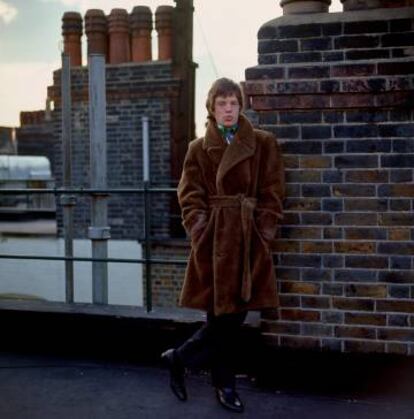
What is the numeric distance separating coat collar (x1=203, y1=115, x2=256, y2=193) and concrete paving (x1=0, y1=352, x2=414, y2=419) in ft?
3.88

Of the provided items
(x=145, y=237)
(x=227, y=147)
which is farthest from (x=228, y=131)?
(x=145, y=237)

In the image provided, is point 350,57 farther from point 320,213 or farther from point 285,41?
point 320,213

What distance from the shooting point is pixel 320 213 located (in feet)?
11.3

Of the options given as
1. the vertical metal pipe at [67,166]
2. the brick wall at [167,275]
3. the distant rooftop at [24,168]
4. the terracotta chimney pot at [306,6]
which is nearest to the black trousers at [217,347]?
the terracotta chimney pot at [306,6]

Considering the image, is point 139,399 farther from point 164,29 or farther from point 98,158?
point 164,29

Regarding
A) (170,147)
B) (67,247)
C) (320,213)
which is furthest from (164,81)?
(320,213)

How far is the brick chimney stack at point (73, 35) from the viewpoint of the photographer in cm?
885

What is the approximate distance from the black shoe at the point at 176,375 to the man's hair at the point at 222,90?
1.31m

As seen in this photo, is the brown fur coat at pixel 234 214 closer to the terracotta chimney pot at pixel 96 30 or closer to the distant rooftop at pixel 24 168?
the terracotta chimney pot at pixel 96 30

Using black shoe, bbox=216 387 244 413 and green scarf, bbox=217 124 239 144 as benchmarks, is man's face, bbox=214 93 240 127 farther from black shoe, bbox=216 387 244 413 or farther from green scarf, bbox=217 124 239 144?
black shoe, bbox=216 387 244 413

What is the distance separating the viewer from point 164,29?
9008 millimetres

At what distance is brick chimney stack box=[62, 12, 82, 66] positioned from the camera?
8852 mm

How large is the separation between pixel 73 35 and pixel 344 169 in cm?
651

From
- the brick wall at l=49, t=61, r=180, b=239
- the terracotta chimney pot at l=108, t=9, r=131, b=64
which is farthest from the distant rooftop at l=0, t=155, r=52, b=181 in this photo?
the terracotta chimney pot at l=108, t=9, r=131, b=64
